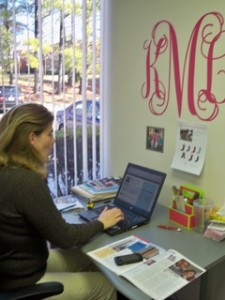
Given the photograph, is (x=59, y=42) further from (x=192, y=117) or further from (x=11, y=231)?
(x=11, y=231)

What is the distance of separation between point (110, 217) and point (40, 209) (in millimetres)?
448

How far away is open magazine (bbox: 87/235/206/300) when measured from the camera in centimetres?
119

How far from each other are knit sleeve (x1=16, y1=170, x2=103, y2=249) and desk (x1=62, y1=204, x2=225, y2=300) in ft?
0.56

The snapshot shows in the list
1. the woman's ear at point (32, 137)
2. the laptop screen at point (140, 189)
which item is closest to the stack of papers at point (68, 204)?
the laptop screen at point (140, 189)

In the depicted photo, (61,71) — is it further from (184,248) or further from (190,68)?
(184,248)

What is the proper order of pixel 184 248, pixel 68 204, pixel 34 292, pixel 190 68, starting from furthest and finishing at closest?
pixel 68 204 → pixel 190 68 → pixel 184 248 → pixel 34 292

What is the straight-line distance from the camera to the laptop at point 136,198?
5.64ft

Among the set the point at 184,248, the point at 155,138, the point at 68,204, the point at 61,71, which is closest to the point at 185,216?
the point at 184,248

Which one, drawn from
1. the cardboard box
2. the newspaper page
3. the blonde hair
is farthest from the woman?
the cardboard box

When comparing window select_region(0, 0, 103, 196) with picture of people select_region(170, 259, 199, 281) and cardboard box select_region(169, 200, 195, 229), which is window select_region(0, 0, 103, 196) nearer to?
cardboard box select_region(169, 200, 195, 229)

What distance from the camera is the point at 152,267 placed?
130cm

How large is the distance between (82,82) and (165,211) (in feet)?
3.34

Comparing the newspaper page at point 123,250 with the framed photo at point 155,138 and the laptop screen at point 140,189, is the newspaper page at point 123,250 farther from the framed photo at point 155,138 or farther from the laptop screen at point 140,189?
the framed photo at point 155,138

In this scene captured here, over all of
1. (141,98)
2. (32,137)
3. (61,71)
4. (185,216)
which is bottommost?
(185,216)
